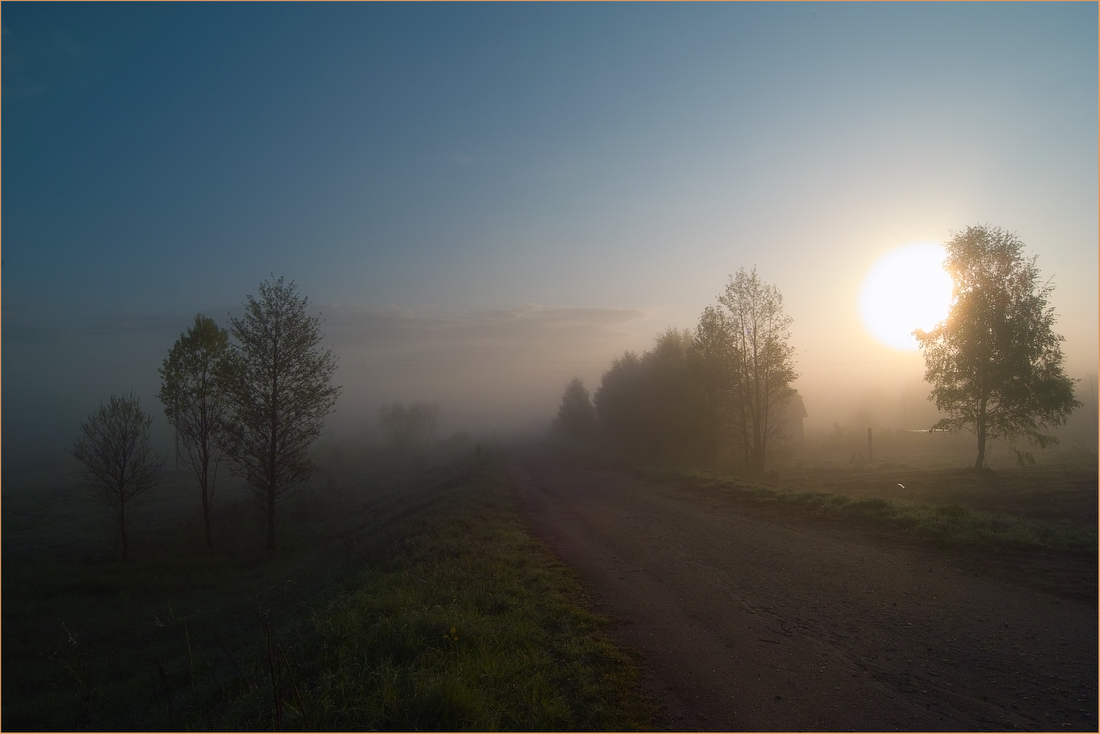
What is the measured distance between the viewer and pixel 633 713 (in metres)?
4.83

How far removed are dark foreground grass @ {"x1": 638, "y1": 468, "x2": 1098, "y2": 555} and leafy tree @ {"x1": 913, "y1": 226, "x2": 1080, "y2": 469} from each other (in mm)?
12651

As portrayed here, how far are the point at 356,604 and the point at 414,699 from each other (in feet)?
10.1

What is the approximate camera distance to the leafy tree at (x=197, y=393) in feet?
71.6

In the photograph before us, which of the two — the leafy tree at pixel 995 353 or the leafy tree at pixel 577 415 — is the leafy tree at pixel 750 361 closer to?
the leafy tree at pixel 995 353

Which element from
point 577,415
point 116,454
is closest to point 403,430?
point 577,415

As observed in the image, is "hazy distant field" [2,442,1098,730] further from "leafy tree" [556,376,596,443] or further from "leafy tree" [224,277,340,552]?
"leafy tree" [556,376,596,443]

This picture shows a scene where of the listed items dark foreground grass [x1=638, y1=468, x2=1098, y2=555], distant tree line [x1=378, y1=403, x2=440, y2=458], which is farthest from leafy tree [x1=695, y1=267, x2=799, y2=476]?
distant tree line [x1=378, y1=403, x2=440, y2=458]

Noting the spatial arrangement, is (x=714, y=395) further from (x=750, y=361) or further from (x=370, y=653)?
(x=370, y=653)

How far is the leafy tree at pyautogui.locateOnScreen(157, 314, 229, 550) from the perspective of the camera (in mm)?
21812

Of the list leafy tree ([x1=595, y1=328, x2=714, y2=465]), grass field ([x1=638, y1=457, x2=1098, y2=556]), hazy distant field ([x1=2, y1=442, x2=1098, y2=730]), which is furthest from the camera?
leafy tree ([x1=595, y1=328, x2=714, y2=465])

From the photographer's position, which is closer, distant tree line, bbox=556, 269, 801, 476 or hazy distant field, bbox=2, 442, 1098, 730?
hazy distant field, bbox=2, 442, 1098, 730

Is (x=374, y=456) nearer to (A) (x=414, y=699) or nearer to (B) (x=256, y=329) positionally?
(B) (x=256, y=329)

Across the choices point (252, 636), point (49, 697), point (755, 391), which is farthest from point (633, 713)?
point (755, 391)

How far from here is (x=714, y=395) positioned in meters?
30.6
